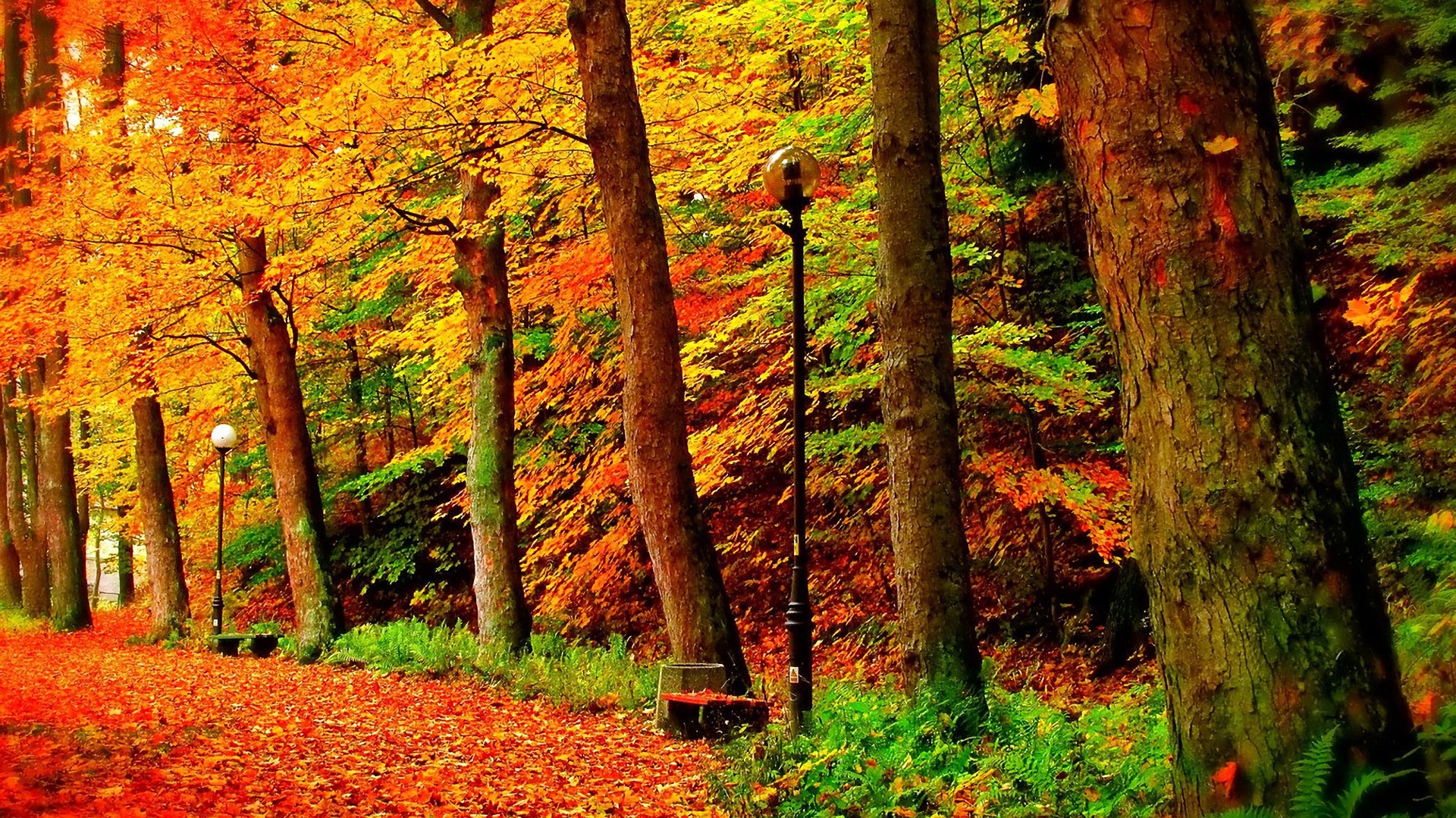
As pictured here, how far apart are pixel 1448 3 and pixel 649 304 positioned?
19.2 ft

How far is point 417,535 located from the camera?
68.5ft

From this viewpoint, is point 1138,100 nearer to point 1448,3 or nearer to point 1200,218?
point 1200,218

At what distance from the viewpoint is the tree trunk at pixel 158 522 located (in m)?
17.8

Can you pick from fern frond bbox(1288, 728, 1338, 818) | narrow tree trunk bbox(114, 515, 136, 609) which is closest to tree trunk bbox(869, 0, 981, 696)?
fern frond bbox(1288, 728, 1338, 818)

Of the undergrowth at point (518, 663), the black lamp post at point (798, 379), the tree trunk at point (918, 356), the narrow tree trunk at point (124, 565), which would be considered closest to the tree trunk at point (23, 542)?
the narrow tree trunk at point (124, 565)

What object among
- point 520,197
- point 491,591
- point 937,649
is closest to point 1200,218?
point 937,649

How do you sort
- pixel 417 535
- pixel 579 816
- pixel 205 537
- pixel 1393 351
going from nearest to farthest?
pixel 579 816 → pixel 1393 351 → pixel 417 535 → pixel 205 537

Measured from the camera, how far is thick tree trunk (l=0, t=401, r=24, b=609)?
73.2ft

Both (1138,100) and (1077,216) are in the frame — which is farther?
(1077,216)

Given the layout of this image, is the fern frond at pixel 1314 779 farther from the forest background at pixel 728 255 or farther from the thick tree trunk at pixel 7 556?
the thick tree trunk at pixel 7 556

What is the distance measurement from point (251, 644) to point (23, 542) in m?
10.6

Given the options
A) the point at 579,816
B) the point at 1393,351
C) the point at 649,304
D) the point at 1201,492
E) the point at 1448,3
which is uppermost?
the point at 1448,3

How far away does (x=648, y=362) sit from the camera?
8.51m

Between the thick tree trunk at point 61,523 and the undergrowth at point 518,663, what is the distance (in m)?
8.96
